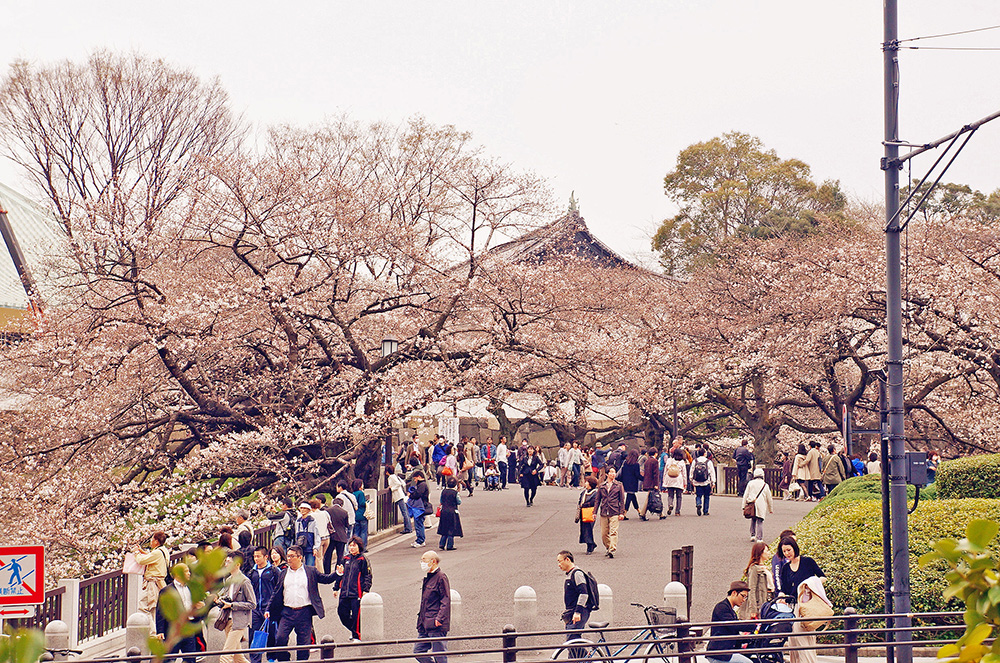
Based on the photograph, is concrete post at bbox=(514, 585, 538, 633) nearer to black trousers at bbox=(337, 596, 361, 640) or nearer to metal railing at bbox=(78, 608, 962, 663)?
metal railing at bbox=(78, 608, 962, 663)

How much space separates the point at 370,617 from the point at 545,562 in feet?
21.9

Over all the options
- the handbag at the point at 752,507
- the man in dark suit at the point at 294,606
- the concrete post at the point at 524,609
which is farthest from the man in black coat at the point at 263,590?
the handbag at the point at 752,507

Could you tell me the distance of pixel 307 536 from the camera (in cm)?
1405

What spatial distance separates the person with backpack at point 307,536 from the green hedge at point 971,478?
10494 mm

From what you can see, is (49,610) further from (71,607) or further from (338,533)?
(338,533)

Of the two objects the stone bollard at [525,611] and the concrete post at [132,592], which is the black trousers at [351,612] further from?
the concrete post at [132,592]

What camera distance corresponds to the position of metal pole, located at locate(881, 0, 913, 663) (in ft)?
34.7

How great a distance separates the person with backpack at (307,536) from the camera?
552 inches

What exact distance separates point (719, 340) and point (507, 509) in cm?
1182

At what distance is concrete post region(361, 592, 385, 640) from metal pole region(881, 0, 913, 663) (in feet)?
19.7

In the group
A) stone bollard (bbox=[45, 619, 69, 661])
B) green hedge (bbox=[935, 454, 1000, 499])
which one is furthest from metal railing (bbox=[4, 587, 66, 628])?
green hedge (bbox=[935, 454, 1000, 499])

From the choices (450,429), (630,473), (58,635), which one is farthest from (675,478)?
(58,635)

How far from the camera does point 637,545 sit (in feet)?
63.8

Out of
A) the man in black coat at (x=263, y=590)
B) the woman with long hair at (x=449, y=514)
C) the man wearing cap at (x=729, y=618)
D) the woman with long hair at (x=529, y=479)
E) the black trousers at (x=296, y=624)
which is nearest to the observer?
the man wearing cap at (x=729, y=618)
